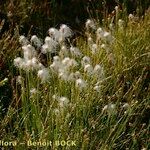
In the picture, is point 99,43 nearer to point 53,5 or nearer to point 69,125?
point 69,125

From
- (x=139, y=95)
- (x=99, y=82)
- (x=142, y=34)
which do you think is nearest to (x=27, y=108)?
(x=99, y=82)

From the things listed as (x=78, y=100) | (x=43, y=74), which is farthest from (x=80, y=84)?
(x=43, y=74)

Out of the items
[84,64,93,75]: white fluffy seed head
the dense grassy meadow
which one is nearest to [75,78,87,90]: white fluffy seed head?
the dense grassy meadow

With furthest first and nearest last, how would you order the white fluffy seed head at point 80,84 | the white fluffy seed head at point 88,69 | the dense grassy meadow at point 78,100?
the white fluffy seed head at point 88,69 < the white fluffy seed head at point 80,84 < the dense grassy meadow at point 78,100

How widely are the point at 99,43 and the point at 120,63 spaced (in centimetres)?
26

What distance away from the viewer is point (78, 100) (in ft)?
12.0

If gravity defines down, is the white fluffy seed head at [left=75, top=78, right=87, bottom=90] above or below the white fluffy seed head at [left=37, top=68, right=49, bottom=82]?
below

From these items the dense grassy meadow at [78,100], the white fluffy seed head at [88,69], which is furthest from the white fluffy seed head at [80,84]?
the white fluffy seed head at [88,69]

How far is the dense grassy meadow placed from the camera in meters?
3.46

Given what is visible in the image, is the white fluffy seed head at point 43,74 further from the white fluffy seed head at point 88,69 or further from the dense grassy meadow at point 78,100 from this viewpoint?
the white fluffy seed head at point 88,69

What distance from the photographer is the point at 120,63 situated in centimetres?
446

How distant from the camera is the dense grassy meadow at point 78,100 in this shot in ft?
11.3

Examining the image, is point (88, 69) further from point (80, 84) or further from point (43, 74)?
point (43, 74)

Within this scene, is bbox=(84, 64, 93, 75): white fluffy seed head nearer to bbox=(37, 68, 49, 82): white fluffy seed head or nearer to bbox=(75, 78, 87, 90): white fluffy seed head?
bbox=(75, 78, 87, 90): white fluffy seed head
